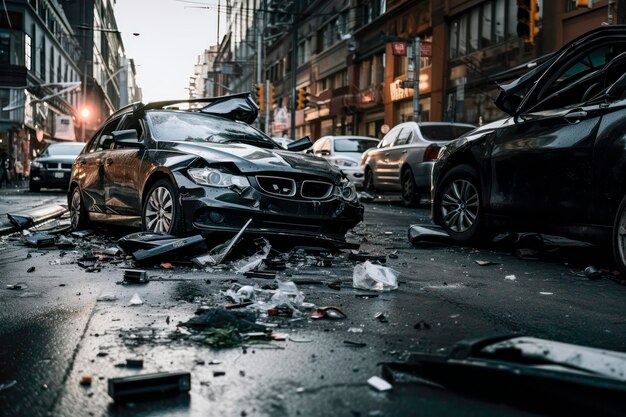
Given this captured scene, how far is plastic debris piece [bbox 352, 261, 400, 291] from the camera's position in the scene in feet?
17.0

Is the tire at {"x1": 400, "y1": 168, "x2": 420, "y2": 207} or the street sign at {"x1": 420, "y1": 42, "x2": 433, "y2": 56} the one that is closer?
the tire at {"x1": 400, "y1": 168, "x2": 420, "y2": 207}

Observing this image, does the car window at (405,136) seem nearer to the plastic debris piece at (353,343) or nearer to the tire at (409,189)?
the tire at (409,189)

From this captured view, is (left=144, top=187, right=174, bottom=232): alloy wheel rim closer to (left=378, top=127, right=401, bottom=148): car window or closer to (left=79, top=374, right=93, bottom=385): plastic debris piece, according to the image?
(left=79, top=374, right=93, bottom=385): plastic debris piece

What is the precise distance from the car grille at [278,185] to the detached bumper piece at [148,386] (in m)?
4.24

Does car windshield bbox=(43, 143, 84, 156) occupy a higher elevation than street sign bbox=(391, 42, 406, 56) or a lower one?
lower

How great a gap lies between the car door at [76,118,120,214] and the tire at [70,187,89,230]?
0.15 metres

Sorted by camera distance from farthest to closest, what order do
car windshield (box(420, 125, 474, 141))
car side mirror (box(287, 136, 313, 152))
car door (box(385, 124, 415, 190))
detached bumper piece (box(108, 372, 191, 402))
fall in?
car door (box(385, 124, 415, 190)) < car windshield (box(420, 125, 474, 141)) < car side mirror (box(287, 136, 313, 152)) < detached bumper piece (box(108, 372, 191, 402))

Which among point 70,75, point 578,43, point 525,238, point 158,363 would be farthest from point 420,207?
point 70,75

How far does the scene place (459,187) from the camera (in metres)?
8.21

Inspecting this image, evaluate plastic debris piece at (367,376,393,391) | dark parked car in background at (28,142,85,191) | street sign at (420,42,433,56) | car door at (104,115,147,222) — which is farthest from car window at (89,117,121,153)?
street sign at (420,42,433,56)

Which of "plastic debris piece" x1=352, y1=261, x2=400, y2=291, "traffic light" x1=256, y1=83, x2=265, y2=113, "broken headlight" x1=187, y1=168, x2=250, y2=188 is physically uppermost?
"traffic light" x1=256, y1=83, x2=265, y2=113

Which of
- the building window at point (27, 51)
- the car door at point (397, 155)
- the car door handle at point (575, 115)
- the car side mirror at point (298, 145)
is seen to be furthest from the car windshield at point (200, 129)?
the building window at point (27, 51)

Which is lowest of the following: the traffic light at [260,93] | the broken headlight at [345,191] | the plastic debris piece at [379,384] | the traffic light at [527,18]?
the plastic debris piece at [379,384]

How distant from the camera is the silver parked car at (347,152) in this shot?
2130 cm
